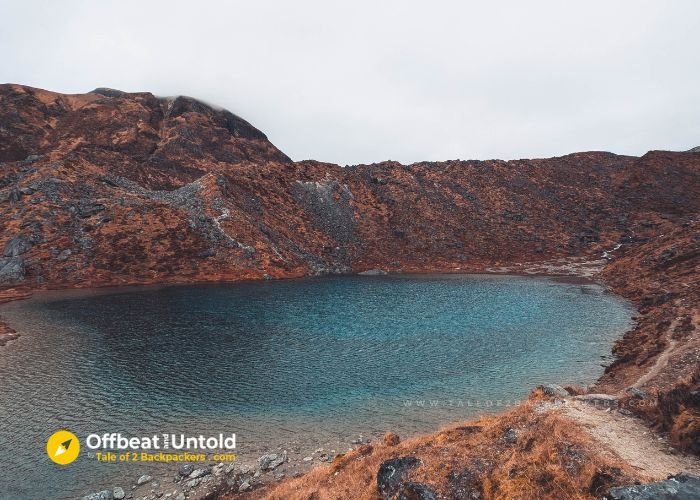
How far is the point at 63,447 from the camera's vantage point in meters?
25.3

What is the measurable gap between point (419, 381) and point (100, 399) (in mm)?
26049

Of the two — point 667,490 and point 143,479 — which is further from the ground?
point 667,490

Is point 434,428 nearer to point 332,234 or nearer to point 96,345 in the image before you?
point 96,345

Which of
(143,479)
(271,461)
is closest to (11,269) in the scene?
(143,479)

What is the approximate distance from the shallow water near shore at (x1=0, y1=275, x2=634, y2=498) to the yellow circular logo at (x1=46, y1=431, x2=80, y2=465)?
0.62 metres

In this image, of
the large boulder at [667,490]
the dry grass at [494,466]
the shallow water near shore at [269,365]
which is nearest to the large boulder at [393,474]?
the dry grass at [494,466]

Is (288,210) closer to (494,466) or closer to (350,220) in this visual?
(350,220)

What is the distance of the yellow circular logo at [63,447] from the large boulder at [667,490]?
28.3 meters

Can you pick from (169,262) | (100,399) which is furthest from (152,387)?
(169,262)

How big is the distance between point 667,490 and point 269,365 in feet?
109

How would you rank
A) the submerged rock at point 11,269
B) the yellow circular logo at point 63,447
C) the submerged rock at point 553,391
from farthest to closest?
the submerged rock at point 11,269 < the submerged rock at point 553,391 < the yellow circular logo at point 63,447

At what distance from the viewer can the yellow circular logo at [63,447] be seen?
2433 centimetres

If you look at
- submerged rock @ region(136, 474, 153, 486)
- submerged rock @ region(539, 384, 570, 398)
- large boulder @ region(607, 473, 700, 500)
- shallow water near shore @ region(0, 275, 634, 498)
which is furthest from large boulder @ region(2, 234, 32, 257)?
large boulder @ region(607, 473, 700, 500)

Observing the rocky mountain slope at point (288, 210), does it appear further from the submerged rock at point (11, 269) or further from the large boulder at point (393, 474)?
the large boulder at point (393, 474)
